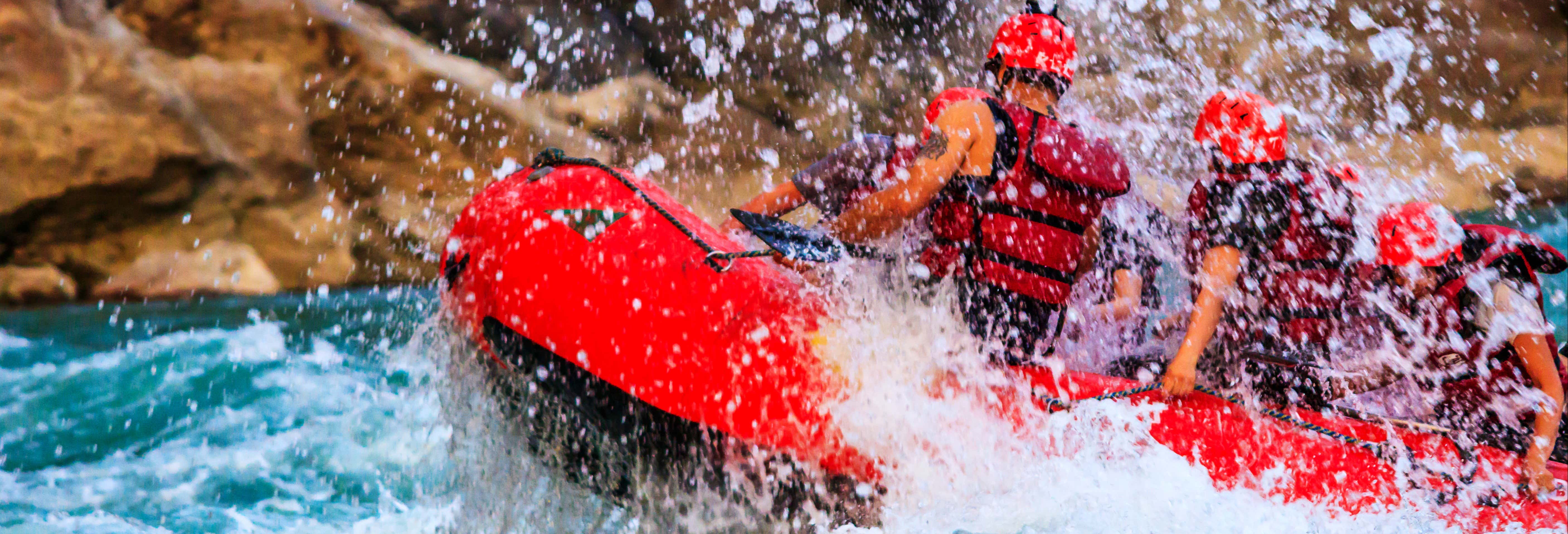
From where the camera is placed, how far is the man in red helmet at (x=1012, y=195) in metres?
2.00

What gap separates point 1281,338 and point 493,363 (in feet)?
6.64

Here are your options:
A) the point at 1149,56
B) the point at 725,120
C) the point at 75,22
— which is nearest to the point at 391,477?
the point at 75,22

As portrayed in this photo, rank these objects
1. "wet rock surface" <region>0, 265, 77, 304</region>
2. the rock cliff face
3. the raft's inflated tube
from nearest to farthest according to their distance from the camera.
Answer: the raft's inflated tube → "wet rock surface" <region>0, 265, 77, 304</region> → the rock cliff face

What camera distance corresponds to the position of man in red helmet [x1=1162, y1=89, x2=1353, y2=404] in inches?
79.3

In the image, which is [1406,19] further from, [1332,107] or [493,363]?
[493,363]

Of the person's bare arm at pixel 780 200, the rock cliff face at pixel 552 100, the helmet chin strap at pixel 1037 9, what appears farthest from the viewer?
the rock cliff face at pixel 552 100

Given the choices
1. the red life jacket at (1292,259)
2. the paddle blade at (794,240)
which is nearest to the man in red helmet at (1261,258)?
the red life jacket at (1292,259)

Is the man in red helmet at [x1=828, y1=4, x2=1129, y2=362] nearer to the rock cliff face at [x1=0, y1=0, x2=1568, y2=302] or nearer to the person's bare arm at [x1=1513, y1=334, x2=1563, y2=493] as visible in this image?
the rock cliff face at [x1=0, y1=0, x2=1568, y2=302]

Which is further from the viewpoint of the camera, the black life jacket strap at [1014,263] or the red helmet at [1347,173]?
the red helmet at [1347,173]

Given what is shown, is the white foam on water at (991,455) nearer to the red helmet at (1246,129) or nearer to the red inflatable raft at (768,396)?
the red inflatable raft at (768,396)

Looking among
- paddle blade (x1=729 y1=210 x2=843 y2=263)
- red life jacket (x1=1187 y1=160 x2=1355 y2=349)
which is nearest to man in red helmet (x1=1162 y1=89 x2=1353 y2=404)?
red life jacket (x1=1187 y1=160 x2=1355 y2=349)

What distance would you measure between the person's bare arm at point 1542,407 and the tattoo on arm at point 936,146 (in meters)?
1.41

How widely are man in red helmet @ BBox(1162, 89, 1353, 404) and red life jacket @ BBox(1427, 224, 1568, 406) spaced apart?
22 cm

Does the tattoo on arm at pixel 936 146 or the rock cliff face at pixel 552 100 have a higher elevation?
the rock cliff face at pixel 552 100
